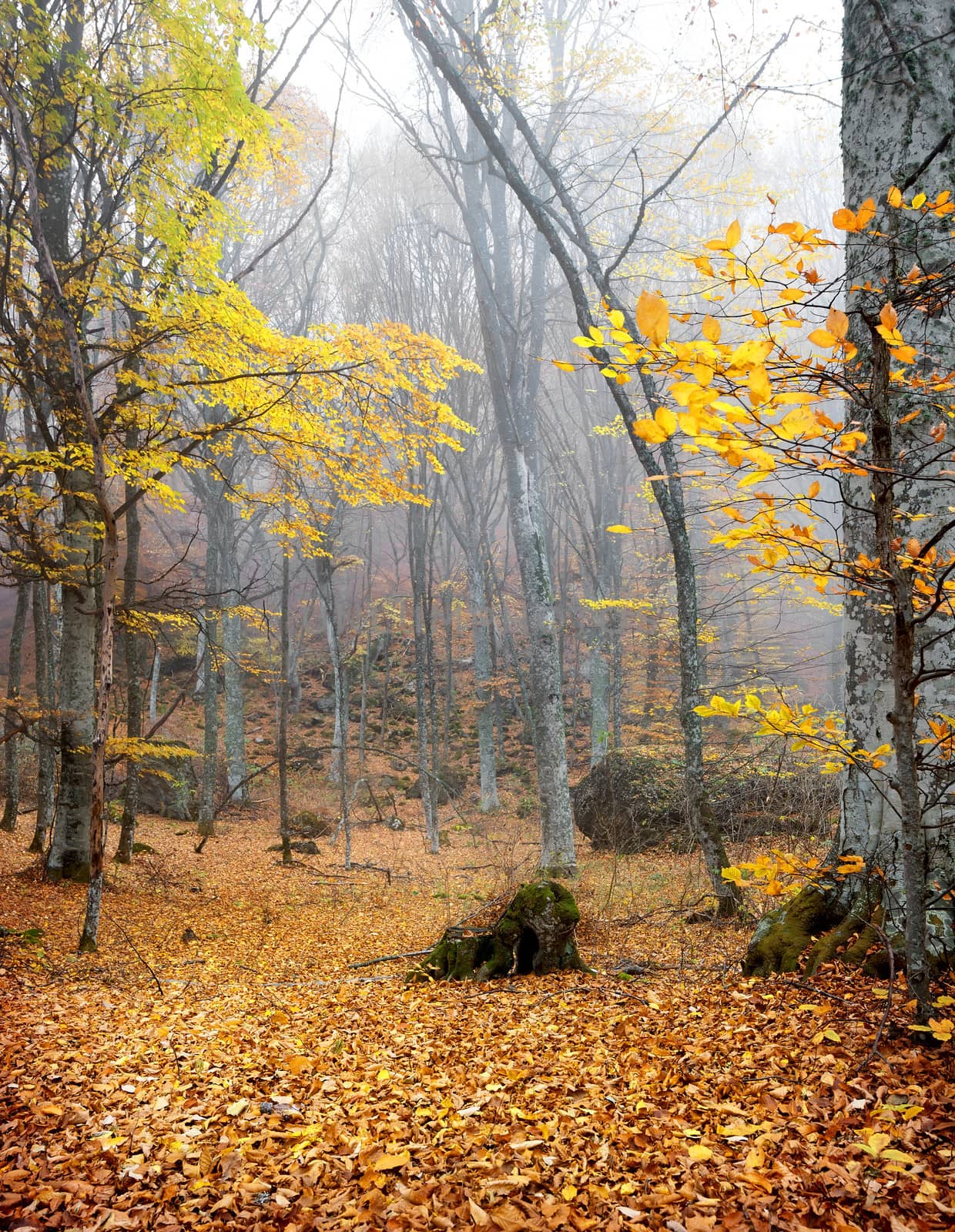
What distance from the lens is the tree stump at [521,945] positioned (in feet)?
13.3

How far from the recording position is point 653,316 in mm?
1363

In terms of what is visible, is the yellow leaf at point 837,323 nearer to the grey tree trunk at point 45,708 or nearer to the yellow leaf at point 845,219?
the yellow leaf at point 845,219

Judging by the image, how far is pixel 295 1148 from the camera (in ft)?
7.11

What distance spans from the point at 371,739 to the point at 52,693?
10.2 m

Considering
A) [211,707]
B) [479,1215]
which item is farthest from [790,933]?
[211,707]

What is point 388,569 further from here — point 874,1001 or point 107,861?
point 874,1001

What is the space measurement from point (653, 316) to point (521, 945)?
12.7 feet

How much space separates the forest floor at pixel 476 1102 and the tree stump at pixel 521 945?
153 millimetres

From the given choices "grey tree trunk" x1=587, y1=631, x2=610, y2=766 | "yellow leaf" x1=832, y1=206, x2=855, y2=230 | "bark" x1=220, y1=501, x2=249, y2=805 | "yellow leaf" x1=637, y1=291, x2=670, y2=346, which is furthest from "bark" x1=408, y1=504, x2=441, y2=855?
"yellow leaf" x1=637, y1=291, x2=670, y2=346

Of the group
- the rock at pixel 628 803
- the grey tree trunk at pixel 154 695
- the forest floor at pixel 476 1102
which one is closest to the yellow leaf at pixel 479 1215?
the forest floor at pixel 476 1102

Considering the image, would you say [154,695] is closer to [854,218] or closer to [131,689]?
[131,689]

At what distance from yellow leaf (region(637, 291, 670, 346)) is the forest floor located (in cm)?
205

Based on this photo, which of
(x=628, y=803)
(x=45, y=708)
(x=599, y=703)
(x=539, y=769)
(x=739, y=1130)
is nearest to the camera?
(x=739, y=1130)

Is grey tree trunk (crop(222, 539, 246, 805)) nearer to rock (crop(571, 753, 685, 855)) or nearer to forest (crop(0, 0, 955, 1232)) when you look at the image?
forest (crop(0, 0, 955, 1232))
